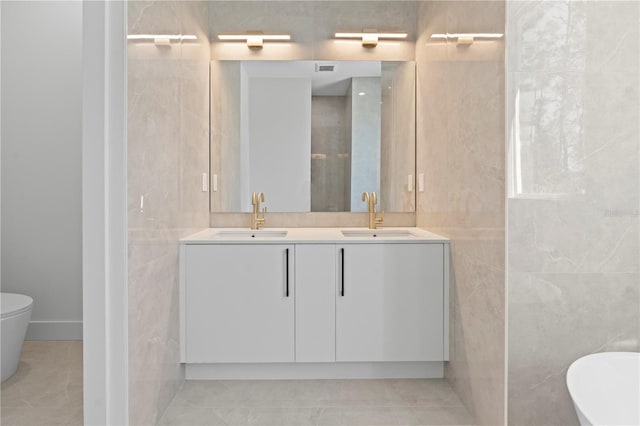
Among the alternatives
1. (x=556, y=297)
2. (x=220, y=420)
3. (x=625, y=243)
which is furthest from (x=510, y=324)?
(x=220, y=420)

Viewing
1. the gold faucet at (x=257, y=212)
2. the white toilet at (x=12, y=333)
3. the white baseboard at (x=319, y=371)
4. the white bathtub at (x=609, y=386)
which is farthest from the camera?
the gold faucet at (x=257, y=212)

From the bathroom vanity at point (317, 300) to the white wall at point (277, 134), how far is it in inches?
30.3

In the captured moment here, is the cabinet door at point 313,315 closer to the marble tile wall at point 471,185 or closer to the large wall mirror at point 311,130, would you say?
the marble tile wall at point 471,185

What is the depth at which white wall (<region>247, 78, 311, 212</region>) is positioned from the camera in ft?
10.4

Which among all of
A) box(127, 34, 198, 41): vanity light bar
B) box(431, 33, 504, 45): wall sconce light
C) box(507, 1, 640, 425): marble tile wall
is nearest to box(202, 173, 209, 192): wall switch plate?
box(127, 34, 198, 41): vanity light bar

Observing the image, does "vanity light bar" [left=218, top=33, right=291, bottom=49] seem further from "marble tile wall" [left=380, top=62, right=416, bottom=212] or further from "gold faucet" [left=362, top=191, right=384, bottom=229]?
"gold faucet" [left=362, top=191, right=384, bottom=229]

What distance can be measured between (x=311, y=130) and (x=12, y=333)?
2.17 metres

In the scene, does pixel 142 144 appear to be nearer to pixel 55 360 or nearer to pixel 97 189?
pixel 97 189

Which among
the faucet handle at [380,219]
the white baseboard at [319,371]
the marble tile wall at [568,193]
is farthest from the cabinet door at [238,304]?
the marble tile wall at [568,193]

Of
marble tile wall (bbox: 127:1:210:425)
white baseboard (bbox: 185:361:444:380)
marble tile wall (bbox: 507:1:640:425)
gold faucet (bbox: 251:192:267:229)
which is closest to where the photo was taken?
marble tile wall (bbox: 507:1:640:425)

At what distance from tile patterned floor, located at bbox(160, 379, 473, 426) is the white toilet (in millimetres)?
969

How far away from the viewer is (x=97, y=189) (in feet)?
5.48

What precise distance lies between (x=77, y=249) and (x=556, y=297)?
120 inches

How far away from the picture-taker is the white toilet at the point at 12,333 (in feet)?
8.00
